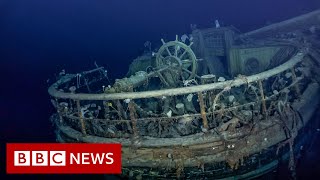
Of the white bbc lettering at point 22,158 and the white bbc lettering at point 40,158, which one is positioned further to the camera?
the white bbc lettering at point 22,158

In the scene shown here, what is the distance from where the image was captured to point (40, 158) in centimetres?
652

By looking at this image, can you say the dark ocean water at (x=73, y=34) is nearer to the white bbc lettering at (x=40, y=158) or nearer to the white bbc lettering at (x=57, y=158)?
the white bbc lettering at (x=57, y=158)

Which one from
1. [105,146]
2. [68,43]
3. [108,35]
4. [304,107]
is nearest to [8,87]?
[68,43]

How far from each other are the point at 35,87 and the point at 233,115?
531 inches

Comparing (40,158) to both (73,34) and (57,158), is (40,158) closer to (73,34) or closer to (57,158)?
(57,158)

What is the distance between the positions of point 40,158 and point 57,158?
1.37 feet

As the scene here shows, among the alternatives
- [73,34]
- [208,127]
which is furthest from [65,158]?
[73,34]

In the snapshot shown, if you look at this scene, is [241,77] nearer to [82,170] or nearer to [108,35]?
[82,170]

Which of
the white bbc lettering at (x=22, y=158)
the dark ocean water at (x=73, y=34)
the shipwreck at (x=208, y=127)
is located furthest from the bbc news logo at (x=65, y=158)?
the dark ocean water at (x=73, y=34)

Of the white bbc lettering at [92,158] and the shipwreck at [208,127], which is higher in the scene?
the shipwreck at [208,127]

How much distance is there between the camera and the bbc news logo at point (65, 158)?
6.33m

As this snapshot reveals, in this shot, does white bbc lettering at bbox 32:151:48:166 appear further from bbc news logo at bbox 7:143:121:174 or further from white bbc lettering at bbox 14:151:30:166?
white bbc lettering at bbox 14:151:30:166

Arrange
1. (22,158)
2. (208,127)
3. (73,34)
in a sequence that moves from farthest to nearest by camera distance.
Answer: (73,34) < (22,158) < (208,127)

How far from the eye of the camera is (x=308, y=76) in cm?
796
